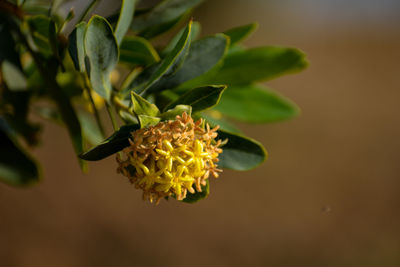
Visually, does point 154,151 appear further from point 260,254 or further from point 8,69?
point 260,254

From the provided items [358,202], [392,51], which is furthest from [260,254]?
→ [392,51]

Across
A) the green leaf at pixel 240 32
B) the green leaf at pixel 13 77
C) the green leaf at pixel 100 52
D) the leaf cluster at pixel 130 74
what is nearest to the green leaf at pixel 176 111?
the leaf cluster at pixel 130 74

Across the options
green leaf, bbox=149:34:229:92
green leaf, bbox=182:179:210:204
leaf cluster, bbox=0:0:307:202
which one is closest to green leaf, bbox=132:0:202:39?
leaf cluster, bbox=0:0:307:202

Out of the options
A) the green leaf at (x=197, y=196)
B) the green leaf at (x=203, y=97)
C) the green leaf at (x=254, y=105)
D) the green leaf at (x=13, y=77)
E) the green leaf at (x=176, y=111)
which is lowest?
the green leaf at (x=197, y=196)

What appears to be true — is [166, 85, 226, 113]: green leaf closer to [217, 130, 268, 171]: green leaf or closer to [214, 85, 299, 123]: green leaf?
[217, 130, 268, 171]: green leaf

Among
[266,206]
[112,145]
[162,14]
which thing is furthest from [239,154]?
[266,206]

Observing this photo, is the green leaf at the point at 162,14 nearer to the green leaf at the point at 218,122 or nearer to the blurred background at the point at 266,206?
the green leaf at the point at 218,122
